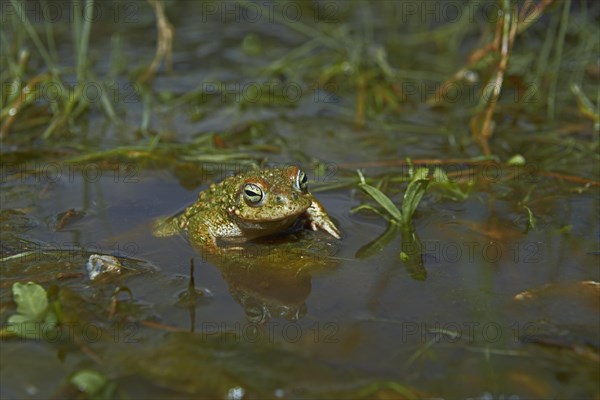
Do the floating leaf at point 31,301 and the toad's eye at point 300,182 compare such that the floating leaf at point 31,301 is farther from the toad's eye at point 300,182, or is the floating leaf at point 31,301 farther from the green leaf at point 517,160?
the green leaf at point 517,160

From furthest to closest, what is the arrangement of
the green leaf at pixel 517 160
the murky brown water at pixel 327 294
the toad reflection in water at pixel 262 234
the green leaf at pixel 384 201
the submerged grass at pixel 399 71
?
1. the submerged grass at pixel 399 71
2. the green leaf at pixel 517 160
3. the green leaf at pixel 384 201
4. the toad reflection in water at pixel 262 234
5. the murky brown water at pixel 327 294

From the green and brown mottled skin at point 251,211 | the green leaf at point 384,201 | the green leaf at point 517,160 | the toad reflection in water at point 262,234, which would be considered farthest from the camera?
the green leaf at point 517,160

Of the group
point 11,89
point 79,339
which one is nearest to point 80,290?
point 79,339

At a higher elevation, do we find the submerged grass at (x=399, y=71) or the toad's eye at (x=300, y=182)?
the submerged grass at (x=399, y=71)

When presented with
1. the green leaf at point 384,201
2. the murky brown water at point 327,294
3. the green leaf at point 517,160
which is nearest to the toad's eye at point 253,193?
the murky brown water at point 327,294

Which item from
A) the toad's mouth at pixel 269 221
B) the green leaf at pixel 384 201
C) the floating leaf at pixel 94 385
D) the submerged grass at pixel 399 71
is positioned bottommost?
the floating leaf at pixel 94 385

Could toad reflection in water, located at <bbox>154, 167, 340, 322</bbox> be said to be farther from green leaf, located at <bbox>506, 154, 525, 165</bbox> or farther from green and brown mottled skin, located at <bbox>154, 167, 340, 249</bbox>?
green leaf, located at <bbox>506, 154, 525, 165</bbox>

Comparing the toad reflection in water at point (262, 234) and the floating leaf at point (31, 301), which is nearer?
the floating leaf at point (31, 301)

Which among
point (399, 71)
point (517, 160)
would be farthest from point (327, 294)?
point (399, 71)
